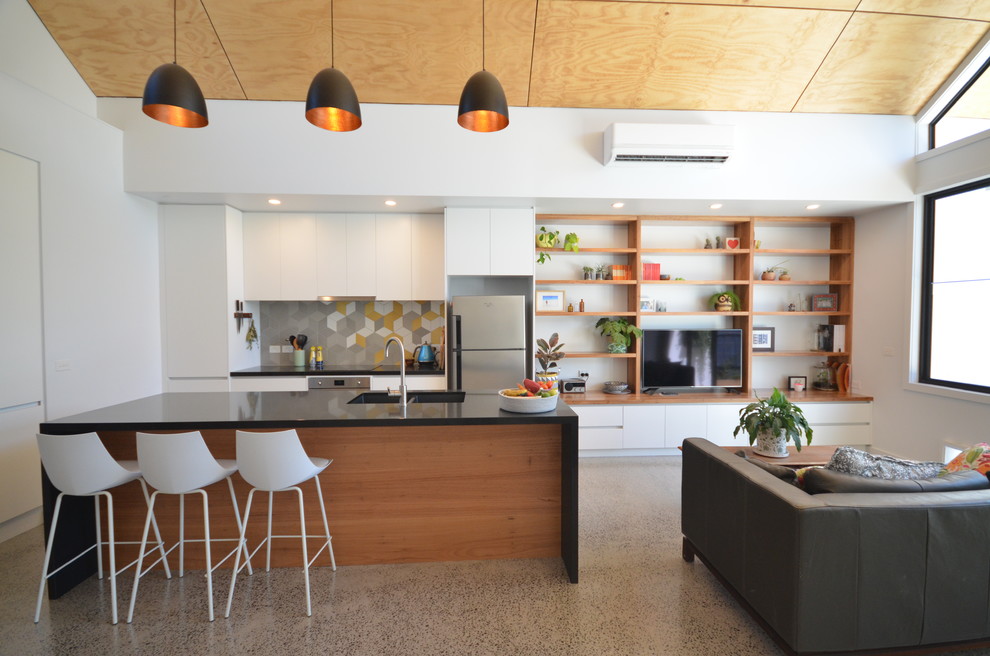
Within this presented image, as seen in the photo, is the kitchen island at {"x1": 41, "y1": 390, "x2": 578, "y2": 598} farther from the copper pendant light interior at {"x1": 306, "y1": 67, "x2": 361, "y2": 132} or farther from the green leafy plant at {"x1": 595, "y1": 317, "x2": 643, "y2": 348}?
the green leafy plant at {"x1": 595, "y1": 317, "x2": 643, "y2": 348}

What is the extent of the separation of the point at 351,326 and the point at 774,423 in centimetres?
406

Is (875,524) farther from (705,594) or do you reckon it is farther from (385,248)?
(385,248)

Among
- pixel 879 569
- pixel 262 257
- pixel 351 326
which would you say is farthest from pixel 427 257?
pixel 879 569

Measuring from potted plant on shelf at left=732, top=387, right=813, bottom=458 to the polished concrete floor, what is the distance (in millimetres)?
Result: 881

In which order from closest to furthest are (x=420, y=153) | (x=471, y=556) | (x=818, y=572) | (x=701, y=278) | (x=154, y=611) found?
(x=818, y=572), (x=154, y=611), (x=471, y=556), (x=420, y=153), (x=701, y=278)

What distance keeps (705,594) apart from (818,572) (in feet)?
2.76

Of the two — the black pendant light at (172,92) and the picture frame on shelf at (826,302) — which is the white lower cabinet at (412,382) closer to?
the black pendant light at (172,92)

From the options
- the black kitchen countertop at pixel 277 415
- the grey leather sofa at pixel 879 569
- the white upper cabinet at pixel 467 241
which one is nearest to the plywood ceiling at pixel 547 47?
the white upper cabinet at pixel 467 241

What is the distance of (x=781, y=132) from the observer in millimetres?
4176

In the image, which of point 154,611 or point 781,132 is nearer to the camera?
point 154,611

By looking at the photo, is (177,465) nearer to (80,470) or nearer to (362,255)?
(80,470)

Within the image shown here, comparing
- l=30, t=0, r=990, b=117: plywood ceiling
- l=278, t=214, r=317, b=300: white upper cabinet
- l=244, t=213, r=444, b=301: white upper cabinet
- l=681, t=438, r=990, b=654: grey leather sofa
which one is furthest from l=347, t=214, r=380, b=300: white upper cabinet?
l=681, t=438, r=990, b=654: grey leather sofa

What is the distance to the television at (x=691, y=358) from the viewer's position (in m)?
4.90

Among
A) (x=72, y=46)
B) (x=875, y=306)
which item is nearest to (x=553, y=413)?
(x=875, y=306)
